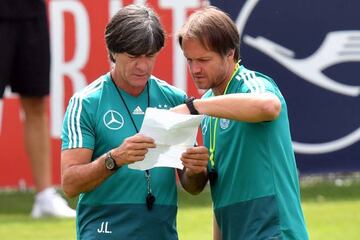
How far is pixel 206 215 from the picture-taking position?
903 cm

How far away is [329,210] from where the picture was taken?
30.2 ft

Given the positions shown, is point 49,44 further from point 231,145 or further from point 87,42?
point 231,145

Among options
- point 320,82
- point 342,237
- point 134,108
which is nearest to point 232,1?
point 320,82

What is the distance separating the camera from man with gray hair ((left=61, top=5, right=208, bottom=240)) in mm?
4926

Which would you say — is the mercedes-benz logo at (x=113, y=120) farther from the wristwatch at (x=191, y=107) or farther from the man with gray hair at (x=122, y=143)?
→ the wristwatch at (x=191, y=107)

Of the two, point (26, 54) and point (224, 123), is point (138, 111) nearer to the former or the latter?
point (224, 123)

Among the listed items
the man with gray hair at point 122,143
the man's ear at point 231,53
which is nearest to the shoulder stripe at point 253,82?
the man's ear at point 231,53

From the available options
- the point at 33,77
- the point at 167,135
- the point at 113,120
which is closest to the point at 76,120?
the point at 113,120

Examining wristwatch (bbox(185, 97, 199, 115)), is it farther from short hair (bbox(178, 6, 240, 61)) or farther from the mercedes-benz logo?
the mercedes-benz logo

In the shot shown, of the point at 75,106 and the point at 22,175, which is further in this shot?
the point at 22,175

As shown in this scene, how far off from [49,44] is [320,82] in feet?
7.76

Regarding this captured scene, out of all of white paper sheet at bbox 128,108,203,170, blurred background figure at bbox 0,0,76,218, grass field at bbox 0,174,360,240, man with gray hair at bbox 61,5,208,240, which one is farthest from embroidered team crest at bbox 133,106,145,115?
blurred background figure at bbox 0,0,76,218

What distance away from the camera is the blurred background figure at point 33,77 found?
29.3 ft

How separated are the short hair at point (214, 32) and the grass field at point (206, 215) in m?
3.60
